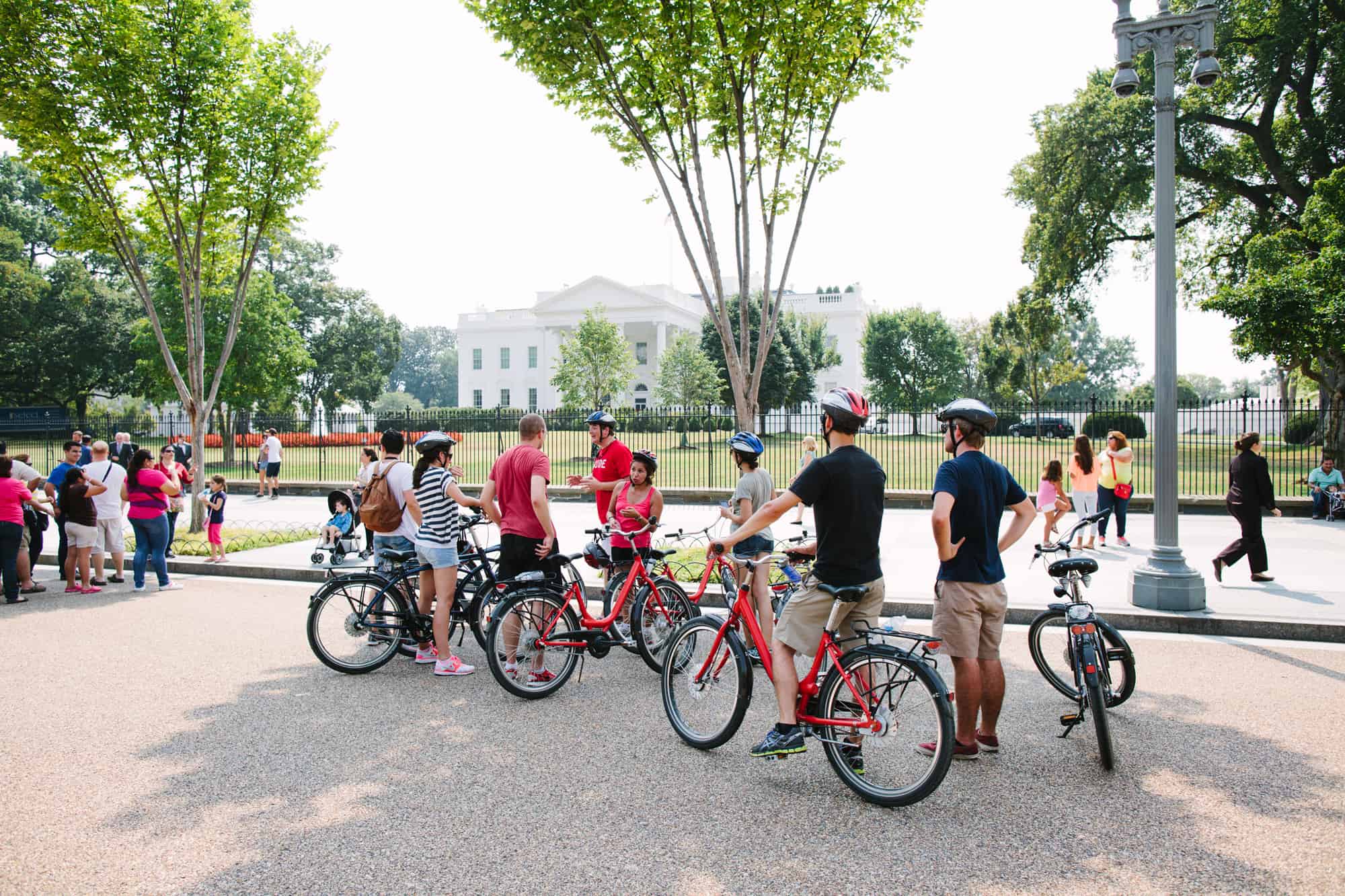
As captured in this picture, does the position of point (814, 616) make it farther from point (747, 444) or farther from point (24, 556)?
point (24, 556)

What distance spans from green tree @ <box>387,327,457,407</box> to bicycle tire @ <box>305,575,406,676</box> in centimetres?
12208

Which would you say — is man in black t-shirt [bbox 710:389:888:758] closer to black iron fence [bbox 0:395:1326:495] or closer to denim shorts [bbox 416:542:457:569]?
denim shorts [bbox 416:542:457:569]

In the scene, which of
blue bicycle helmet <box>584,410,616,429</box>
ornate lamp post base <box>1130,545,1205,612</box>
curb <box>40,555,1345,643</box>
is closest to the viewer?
curb <box>40,555,1345,643</box>

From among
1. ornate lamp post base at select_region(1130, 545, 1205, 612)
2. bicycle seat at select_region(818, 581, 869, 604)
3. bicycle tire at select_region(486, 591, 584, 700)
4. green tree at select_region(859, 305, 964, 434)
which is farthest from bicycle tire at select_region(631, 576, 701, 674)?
green tree at select_region(859, 305, 964, 434)

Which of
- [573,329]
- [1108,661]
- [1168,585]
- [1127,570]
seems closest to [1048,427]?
[1127,570]

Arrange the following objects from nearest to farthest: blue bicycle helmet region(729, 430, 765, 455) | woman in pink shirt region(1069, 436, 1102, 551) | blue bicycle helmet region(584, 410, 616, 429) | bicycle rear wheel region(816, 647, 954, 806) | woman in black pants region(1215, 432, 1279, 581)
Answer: bicycle rear wheel region(816, 647, 954, 806), blue bicycle helmet region(729, 430, 765, 455), blue bicycle helmet region(584, 410, 616, 429), woman in black pants region(1215, 432, 1279, 581), woman in pink shirt region(1069, 436, 1102, 551)

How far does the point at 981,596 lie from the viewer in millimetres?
4465

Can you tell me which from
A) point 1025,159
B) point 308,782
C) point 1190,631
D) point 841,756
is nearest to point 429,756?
point 308,782

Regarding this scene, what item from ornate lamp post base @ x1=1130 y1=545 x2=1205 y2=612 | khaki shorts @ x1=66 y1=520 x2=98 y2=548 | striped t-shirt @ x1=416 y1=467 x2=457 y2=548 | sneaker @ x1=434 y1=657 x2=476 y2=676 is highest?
striped t-shirt @ x1=416 y1=467 x2=457 y2=548

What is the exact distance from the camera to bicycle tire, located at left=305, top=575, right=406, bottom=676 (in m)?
6.50

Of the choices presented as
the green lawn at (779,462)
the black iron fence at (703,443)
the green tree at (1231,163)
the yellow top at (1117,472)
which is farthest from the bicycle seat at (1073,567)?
the green tree at (1231,163)

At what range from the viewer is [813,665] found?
14.6 feet

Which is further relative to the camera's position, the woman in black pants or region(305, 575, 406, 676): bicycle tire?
the woman in black pants

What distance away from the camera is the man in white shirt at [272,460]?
68.5 ft
